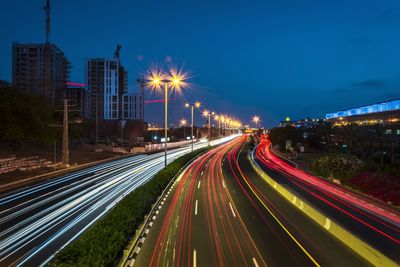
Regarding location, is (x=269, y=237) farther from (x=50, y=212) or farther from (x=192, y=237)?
(x=50, y=212)

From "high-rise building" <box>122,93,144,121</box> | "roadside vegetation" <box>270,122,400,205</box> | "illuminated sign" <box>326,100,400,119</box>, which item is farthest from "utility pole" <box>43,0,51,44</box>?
"illuminated sign" <box>326,100,400,119</box>

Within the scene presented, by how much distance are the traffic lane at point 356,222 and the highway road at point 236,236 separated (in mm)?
1982

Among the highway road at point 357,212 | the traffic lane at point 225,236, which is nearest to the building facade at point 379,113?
the highway road at point 357,212

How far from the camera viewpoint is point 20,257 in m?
14.6

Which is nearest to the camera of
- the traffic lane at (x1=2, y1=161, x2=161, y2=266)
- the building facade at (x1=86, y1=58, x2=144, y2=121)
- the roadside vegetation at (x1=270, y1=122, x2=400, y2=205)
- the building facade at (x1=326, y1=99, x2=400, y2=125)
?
the traffic lane at (x1=2, y1=161, x2=161, y2=266)

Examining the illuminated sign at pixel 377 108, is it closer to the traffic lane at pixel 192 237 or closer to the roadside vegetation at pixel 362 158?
the roadside vegetation at pixel 362 158

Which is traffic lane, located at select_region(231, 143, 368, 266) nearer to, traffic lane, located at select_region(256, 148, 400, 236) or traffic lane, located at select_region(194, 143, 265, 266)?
traffic lane, located at select_region(194, 143, 265, 266)

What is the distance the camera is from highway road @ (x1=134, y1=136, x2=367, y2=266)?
46.0ft

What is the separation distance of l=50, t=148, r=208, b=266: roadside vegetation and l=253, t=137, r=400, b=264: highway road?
11404 millimetres

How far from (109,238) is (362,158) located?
5471cm

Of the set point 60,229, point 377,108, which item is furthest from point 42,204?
point 377,108

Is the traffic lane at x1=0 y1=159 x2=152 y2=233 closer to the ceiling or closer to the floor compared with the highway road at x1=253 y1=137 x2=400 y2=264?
closer to the ceiling

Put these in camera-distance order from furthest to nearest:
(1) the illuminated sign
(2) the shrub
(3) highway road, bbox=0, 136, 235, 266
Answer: (1) the illuminated sign
(2) the shrub
(3) highway road, bbox=0, 136, 235, 266

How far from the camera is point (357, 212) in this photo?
77.2 feet
